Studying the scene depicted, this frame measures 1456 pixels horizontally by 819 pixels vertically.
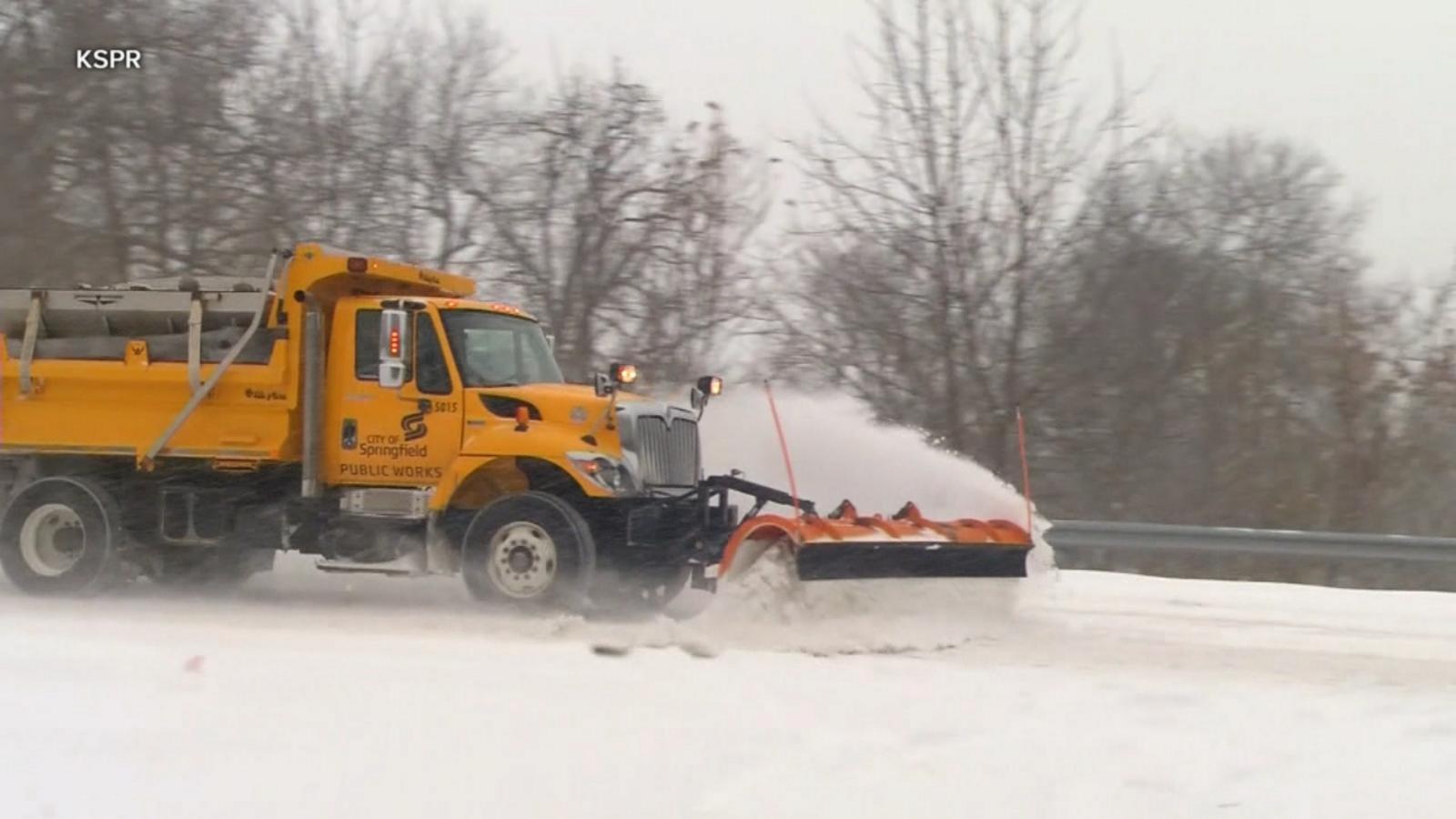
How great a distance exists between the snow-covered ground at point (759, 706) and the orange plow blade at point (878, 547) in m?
0.15

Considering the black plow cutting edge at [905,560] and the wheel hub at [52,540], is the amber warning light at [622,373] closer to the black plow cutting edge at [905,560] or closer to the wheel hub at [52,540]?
the black plow cutting edge at [905,560]

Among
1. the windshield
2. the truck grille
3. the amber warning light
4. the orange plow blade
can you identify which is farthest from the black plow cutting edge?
the windshield

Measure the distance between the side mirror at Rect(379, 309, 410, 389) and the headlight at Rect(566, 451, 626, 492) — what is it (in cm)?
144

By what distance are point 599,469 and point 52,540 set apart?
460 cm

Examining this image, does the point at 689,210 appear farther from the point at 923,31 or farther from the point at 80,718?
the point at 80,718

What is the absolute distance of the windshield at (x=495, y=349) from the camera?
9688 mm

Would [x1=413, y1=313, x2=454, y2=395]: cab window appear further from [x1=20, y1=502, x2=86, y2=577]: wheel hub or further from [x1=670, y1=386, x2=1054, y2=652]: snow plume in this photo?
[x1=20, y1=502, x2=86, y2=577]: wheel hub

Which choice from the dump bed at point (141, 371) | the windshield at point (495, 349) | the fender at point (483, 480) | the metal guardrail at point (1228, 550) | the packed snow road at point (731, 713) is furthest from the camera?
the metal guardrail at point (1228, 550)

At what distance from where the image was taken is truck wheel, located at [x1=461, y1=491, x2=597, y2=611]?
9023 mm

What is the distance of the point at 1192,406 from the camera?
1834 centimetres

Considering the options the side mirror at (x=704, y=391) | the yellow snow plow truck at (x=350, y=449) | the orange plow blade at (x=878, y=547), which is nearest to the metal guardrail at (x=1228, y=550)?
the orange plow blade at (x=878, y=547)

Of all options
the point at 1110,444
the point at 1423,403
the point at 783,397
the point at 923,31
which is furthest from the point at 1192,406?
the point at 783,397

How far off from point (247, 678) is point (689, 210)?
1345 centimetres

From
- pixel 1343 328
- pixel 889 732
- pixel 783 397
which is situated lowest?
pixel 889 732
